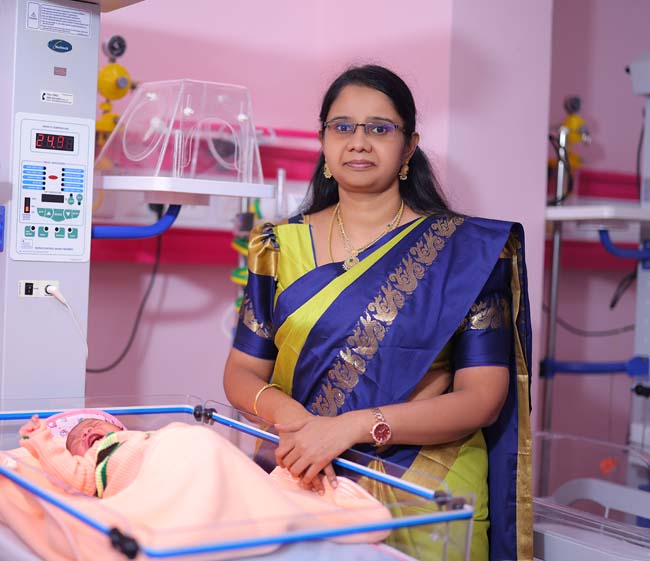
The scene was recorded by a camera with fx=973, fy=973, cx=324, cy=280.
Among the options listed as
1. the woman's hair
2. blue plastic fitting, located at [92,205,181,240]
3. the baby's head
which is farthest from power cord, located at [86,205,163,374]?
the baby's head

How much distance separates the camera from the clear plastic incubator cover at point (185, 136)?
2625 millimetres

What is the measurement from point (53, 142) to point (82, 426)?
679mm

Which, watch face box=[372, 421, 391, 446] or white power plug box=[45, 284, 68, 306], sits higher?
white power plug box=[45, 284, 68, 306]

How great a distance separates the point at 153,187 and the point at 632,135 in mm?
2724

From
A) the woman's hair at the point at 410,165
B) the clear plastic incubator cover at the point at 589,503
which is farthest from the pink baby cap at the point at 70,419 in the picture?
the clear plastic incubator cover at the point at 589,503

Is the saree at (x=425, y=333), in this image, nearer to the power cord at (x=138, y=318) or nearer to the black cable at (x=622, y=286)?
the power cord at (x=138, y=318)

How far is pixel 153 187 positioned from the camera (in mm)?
2352

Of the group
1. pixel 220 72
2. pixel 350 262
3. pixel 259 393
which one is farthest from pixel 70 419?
pixel 220 72

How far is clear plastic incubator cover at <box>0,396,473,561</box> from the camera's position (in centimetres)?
127

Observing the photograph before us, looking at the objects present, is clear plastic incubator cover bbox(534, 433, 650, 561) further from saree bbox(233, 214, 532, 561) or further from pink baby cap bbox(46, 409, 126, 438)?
pink baby cap bbox(46, 409, 126, 438)

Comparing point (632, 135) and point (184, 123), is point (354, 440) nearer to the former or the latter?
point (184, 123)

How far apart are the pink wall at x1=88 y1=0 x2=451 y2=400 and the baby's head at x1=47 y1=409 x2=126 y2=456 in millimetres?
1340

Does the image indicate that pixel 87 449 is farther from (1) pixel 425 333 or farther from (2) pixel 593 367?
(2) pixel 593 367

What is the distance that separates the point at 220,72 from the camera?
3.50m
